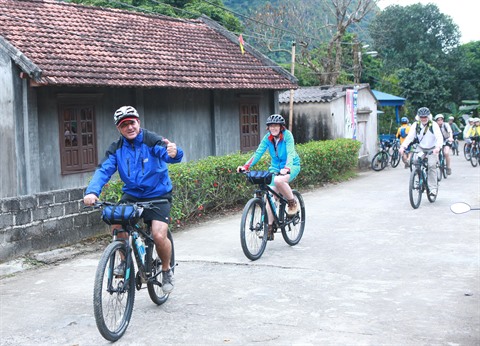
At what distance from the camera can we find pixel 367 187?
1694 cm

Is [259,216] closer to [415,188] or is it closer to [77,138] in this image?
[415,188]

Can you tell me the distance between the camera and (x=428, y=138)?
42.9ft

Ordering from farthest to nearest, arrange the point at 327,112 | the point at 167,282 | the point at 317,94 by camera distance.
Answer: the point at 317,94
the point at 327,112
the point at 167,282

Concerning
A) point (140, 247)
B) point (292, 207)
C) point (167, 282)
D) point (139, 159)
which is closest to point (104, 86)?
point (292, 207)

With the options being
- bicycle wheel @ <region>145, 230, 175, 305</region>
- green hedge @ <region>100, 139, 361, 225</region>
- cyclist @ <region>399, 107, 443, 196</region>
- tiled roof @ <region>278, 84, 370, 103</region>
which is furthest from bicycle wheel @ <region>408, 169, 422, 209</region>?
tiled roof @ <region>278, 84, 370, 103</region>

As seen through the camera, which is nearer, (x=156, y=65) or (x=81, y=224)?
(x=81, y=224)

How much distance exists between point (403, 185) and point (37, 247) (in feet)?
36.3

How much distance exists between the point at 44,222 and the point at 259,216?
304cm

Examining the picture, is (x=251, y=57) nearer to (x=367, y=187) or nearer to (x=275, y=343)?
(x=367, y=187)

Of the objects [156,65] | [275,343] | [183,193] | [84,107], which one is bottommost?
[275,343]

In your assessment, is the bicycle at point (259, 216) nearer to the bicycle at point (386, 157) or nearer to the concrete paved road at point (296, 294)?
the concrete paved road at point (296, 294)

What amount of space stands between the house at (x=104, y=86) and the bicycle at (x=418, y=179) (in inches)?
240

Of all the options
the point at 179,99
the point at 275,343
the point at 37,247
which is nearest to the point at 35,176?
the point at 37,247

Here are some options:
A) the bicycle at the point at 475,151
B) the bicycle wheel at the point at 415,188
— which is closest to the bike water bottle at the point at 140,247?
the bicycle wheel at the point at 415,188
